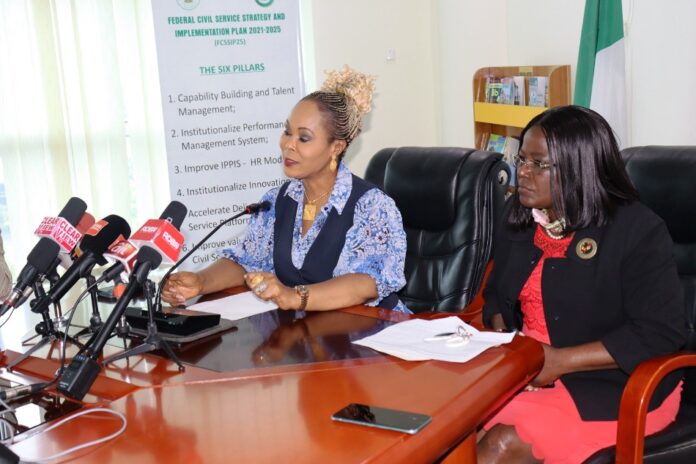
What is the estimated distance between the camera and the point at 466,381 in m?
1.49

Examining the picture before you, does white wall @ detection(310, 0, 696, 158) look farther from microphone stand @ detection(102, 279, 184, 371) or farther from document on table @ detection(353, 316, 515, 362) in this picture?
microphone stand @ detection(102, 279, 184, 371)

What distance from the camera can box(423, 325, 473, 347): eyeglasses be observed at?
1.70 m

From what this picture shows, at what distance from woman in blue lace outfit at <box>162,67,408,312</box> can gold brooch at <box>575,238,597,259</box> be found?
20.3 inches

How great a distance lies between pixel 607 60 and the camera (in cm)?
337

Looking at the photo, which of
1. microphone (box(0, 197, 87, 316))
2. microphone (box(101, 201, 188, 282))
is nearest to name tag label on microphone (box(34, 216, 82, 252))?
microphone (box(0, 197, 87, 316))

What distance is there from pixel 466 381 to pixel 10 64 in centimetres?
337

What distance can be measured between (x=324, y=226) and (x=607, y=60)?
65.9 inches

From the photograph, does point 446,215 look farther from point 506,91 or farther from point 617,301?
point 506,91

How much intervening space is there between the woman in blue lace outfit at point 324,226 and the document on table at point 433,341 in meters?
0.31

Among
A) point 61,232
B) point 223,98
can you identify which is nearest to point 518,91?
point 223,98

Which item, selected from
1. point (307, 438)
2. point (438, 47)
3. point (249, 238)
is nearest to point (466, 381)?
point (307, 438)

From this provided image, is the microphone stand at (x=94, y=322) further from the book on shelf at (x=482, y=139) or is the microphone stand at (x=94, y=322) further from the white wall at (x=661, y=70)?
the book on shelf at (x=482, y=139)

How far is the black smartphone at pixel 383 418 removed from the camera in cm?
128

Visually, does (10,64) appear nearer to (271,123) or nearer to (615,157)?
(271,123)
